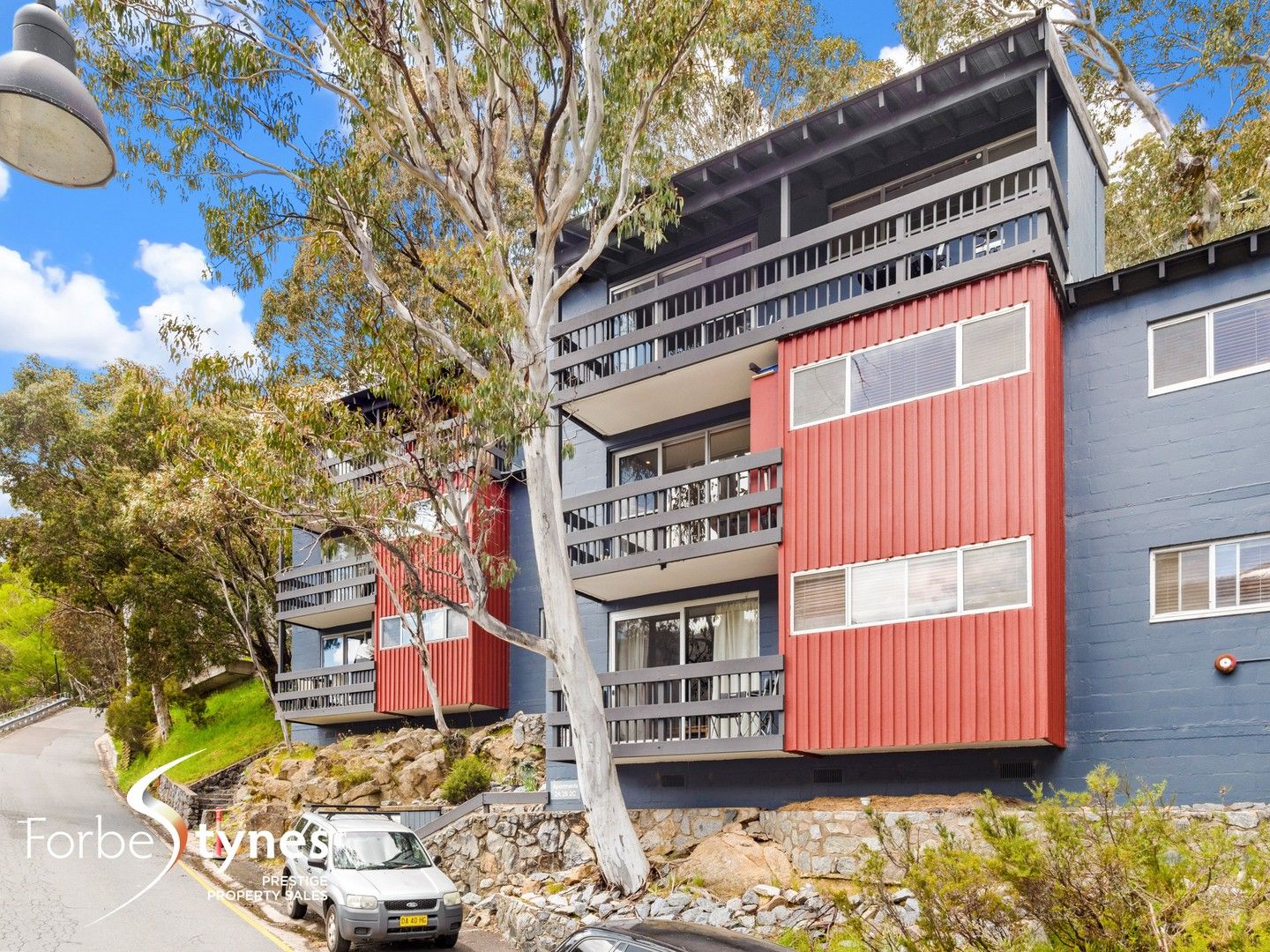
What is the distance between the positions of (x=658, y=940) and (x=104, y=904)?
495 inches

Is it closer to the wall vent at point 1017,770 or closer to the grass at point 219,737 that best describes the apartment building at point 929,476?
the wall vent at point 1017,770

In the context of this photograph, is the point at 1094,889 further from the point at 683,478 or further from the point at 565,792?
the point at 565,792

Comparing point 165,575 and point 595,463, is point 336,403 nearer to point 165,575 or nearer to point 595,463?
point 595,463

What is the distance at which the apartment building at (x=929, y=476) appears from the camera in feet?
44.7

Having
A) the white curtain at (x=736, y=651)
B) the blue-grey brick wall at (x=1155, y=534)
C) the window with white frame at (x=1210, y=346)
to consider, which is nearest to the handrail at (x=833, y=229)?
the blue-grey brick wall at (x=1155, y=534)

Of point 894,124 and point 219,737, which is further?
point 219,737

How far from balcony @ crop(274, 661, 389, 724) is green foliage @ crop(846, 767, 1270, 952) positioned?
22.1 metres

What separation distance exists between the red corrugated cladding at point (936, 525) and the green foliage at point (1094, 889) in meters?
6.07

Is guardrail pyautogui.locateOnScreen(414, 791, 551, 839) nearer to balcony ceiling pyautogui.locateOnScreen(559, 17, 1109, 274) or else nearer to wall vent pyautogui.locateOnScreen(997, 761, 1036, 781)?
wall vent pyautogui.locateOnScreen(997, 761, 1036, 781)

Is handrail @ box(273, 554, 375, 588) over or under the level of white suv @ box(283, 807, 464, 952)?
over

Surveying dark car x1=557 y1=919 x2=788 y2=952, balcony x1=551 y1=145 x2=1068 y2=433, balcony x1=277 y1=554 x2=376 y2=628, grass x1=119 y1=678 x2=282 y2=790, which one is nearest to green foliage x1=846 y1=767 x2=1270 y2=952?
dark car x1=557 y1=919 x2=788 y2=952

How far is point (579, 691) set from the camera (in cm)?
1580

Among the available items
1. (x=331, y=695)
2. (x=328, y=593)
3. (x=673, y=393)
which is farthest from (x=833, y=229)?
(x=331, y=695)

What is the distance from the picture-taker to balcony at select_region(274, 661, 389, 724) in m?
28.2
